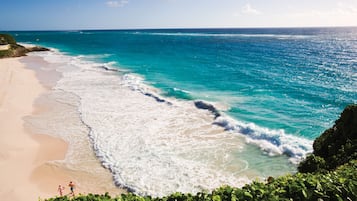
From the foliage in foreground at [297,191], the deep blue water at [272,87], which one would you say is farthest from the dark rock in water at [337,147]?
the deep blue water at [272,87]

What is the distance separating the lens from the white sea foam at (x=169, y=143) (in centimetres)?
1734

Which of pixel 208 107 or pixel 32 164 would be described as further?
pixel 208 107

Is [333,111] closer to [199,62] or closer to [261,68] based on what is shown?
[261,68]

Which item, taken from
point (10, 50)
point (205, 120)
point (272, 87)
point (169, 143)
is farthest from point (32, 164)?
point (10, 50)

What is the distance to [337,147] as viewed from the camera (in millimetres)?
12906

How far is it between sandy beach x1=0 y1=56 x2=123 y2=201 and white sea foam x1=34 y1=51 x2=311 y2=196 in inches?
71.8

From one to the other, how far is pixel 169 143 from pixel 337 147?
12.0 m

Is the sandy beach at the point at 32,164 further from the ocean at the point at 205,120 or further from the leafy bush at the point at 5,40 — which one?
the leafy bush at the point at 5,40

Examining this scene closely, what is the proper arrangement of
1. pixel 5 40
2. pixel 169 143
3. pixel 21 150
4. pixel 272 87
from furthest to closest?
pixel 5 40
pixel 272 87
pixel 169 143
pixel 21 150

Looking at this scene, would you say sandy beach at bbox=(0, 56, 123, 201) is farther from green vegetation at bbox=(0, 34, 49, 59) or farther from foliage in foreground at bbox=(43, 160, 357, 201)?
green vegetation at bbox=(0, 34, 49, 59)

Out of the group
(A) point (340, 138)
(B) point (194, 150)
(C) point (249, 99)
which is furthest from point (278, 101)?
(A) point (340, 138)

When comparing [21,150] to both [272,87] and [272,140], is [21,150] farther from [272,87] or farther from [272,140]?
[272,87]

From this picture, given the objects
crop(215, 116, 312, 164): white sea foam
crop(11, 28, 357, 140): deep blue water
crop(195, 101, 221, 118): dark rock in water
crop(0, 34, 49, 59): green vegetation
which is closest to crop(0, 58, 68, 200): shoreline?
crop(215, 116, 312, 164): white sea foam

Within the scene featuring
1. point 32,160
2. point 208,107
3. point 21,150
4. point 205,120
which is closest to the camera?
point 32,160
